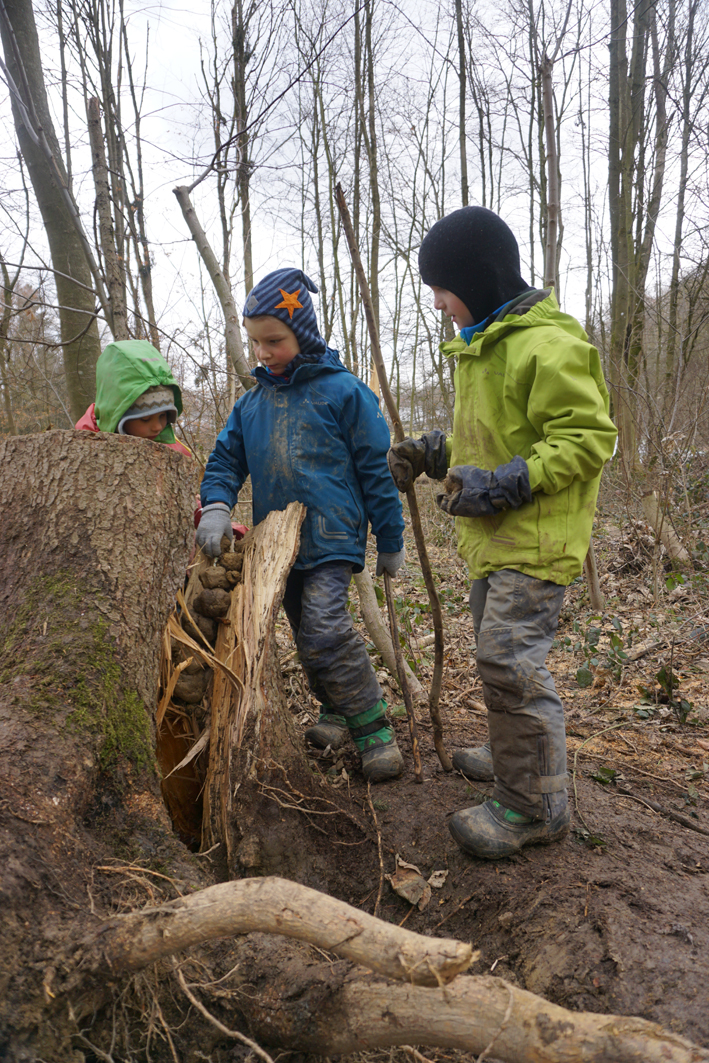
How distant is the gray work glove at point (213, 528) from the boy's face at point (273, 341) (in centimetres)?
69

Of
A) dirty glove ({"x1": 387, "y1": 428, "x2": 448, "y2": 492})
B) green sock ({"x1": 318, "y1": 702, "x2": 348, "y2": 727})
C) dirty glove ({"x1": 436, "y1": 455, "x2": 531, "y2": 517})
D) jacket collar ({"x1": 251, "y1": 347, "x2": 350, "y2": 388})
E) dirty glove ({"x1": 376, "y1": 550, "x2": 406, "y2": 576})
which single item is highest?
jacket collar ({"x1": 251, "y1": 347, "x2": 350, "y2": 388})

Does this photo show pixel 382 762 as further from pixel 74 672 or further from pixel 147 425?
pixel 147 425

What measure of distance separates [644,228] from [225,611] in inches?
357

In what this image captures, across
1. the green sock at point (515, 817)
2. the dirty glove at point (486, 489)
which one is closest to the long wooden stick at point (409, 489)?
the dirty glove at point (486, 489)

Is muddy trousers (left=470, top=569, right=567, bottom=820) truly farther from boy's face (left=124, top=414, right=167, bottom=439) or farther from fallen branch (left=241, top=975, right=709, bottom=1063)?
boy's face (left=124, top=414, right=167, bottom=439)

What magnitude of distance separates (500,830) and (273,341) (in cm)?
208

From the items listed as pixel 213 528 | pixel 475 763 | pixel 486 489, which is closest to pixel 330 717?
pixel 475 763

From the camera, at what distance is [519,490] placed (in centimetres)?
190

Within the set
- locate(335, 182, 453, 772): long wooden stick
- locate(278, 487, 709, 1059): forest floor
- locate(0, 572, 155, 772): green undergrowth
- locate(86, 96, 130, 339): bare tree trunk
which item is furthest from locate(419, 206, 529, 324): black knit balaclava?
locate(86, 96, 130, 339): bare tree trunk

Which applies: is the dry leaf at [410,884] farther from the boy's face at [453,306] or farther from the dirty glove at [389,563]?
the boy's face at [453,306]

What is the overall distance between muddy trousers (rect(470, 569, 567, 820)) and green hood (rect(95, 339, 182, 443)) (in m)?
1.87

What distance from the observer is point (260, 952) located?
4.97 ft

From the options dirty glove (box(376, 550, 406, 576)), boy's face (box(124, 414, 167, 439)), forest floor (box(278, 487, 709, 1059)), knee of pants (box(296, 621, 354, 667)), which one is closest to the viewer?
forest floor (box(278, 487, 709, 1059))

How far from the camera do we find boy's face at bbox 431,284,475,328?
2180 millimetres
